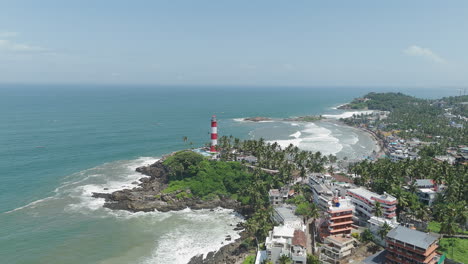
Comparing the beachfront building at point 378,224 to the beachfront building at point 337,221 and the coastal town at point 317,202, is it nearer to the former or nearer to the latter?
the coastal town at point 317,202

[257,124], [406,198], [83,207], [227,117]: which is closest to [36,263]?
[83,207]

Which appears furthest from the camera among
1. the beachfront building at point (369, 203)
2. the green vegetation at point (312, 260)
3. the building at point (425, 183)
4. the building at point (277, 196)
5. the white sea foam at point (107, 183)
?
the white sea foam at point (107, 183)

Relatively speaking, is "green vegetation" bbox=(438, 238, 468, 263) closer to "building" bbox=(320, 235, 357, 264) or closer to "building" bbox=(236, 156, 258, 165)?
"building" bbox=(320, 235, 357, 264)

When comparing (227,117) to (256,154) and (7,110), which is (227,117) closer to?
(256,154)

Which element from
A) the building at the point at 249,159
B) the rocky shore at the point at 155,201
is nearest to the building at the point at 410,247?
the rocky shore at the point at 155,201

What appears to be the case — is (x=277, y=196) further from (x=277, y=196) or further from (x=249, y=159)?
(x=249, y=159)

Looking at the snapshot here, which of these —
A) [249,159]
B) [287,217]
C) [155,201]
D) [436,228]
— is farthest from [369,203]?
[155,201]
